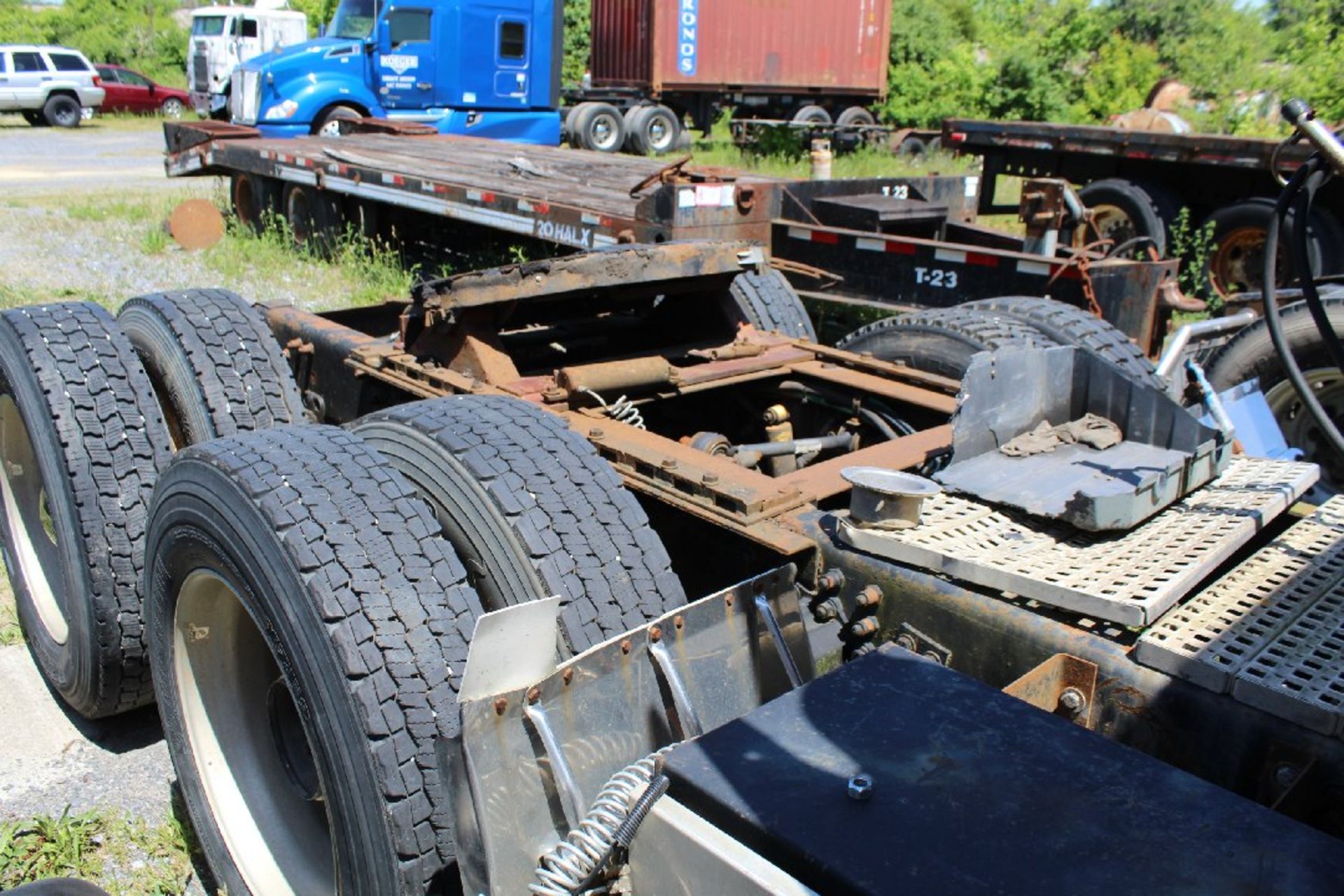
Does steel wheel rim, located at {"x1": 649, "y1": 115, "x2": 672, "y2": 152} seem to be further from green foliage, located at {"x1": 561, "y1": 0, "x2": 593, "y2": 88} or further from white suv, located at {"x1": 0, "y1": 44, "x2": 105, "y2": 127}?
white suv, located at {"x1": 0, "y1": 44, "x2": 105, "y2": 127}

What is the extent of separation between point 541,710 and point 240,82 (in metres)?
15.4

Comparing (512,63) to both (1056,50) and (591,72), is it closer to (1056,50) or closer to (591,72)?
(591,72)

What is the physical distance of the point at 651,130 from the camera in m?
22.7

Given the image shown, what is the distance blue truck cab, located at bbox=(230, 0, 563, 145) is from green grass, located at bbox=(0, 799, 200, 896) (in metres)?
12.6

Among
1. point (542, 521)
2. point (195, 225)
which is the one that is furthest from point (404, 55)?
point (542, 521)

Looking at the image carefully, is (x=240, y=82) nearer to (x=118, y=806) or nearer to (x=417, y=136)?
(x=417, y=136)

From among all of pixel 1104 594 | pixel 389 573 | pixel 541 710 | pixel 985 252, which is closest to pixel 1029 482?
pixel 1104 594

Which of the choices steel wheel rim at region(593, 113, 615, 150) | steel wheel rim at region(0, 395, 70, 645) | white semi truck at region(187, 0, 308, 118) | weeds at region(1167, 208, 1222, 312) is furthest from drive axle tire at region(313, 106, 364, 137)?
steel wheel rim at region(0, 395, 70, 645)

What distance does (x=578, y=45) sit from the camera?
3469 centimetres

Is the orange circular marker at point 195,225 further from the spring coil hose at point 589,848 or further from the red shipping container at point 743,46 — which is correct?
the red shipping container at point 743,46

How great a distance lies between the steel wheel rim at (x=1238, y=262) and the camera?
32.1ft

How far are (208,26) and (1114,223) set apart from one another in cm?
2381

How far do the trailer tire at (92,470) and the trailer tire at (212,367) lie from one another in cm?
13

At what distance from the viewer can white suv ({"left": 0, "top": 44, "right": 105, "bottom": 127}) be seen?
94.1 feet
